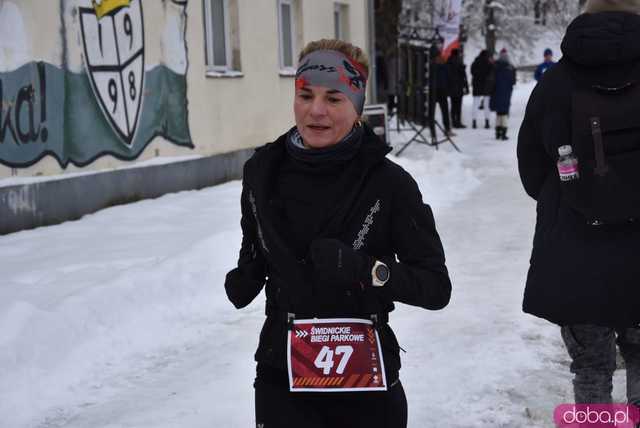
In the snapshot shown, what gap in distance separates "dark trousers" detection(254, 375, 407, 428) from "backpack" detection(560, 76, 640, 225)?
102cm

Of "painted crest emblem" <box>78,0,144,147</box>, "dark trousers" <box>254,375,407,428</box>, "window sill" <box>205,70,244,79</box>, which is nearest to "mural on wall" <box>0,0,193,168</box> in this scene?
"painted crest emblem" <box>78,0,144,147</box>

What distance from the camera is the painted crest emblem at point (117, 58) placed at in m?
9.09

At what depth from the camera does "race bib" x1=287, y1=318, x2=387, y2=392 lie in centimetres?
227

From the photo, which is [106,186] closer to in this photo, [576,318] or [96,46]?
[96,46]

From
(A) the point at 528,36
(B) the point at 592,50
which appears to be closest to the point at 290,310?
(B) the point at 592,50

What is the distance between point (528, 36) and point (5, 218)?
5266 centimetres

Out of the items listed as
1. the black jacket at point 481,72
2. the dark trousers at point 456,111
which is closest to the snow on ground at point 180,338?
the black jacket at point 481,72

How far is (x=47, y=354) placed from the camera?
4672 mm

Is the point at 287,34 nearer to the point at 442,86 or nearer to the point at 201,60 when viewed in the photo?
the point at 201,60

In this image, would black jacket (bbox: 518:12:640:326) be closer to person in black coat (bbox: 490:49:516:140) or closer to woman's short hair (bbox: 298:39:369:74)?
woman's short hair (bbox: 298:39:369:74)

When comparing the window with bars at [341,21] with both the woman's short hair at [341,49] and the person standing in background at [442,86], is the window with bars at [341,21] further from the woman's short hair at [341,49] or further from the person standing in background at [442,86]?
the woman's short hair at [341,49]

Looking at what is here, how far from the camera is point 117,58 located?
9.58 meters

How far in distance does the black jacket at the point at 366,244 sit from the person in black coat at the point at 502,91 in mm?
16983

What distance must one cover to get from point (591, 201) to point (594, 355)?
0.60m
